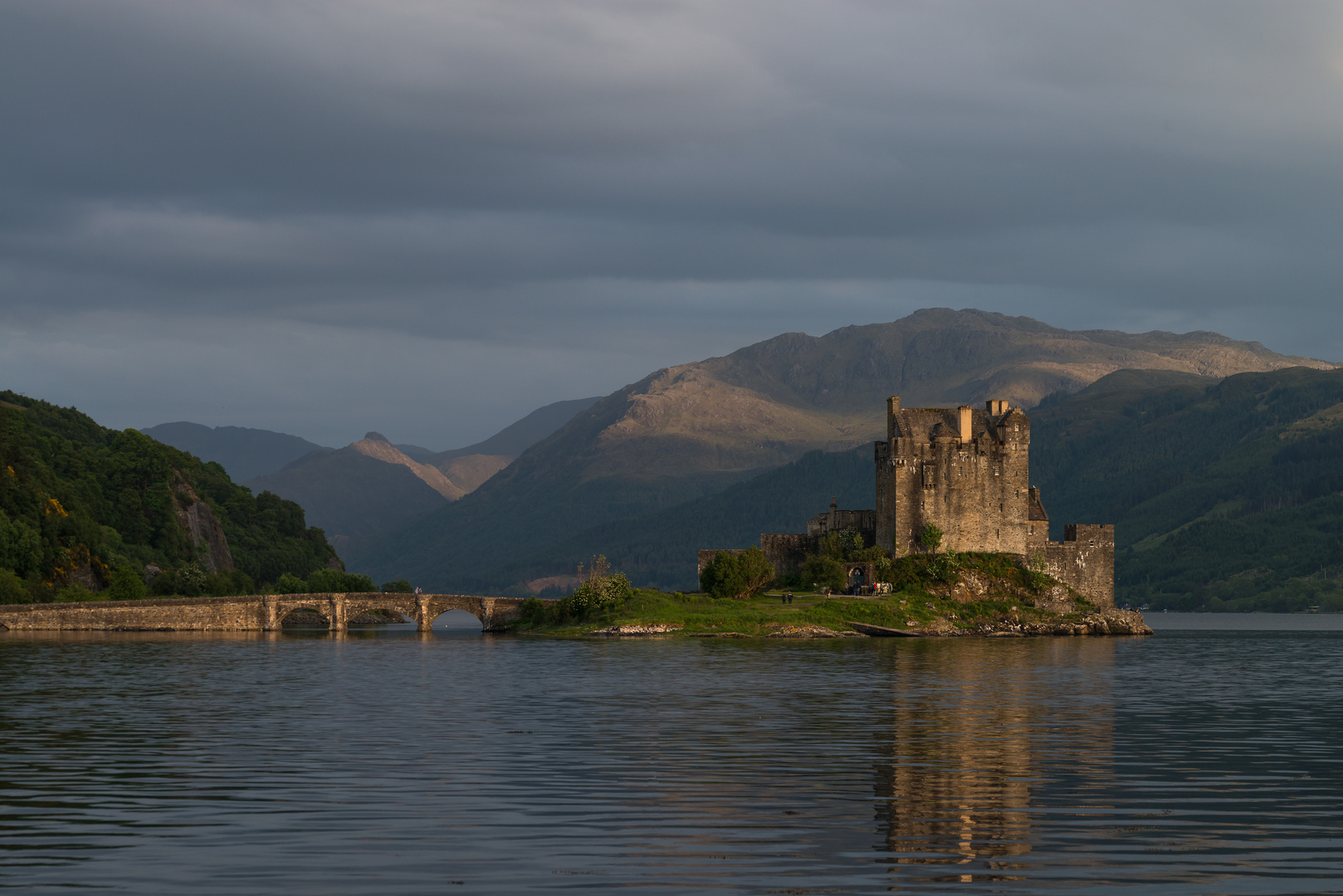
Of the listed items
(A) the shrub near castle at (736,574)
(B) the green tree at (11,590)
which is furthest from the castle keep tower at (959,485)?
(B) the green tree at (11,590)

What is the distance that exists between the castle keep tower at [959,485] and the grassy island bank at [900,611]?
2.52m

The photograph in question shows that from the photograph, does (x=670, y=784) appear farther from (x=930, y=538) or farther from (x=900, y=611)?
(x=930, y=538)

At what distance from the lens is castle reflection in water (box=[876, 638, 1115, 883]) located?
81.8 ft

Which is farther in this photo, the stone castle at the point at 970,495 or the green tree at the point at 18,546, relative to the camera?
the green tree at the point at 18,546

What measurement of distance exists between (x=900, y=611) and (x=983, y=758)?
82.7 metres

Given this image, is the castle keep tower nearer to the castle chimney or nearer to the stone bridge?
the castle chimney

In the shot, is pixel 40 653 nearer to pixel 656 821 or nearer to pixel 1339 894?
pixel 656 821

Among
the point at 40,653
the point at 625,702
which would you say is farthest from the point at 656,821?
the point at 40,653

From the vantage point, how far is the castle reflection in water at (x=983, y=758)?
981 inches

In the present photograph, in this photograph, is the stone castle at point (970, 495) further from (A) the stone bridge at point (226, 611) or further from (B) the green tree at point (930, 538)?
(A) the stone bridge at point (226, 611)

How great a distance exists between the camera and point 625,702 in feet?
186

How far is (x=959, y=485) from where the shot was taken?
5089 inches

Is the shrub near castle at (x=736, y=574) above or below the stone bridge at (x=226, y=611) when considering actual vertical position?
above

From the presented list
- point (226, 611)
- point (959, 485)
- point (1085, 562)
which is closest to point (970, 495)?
point (959, 485)
